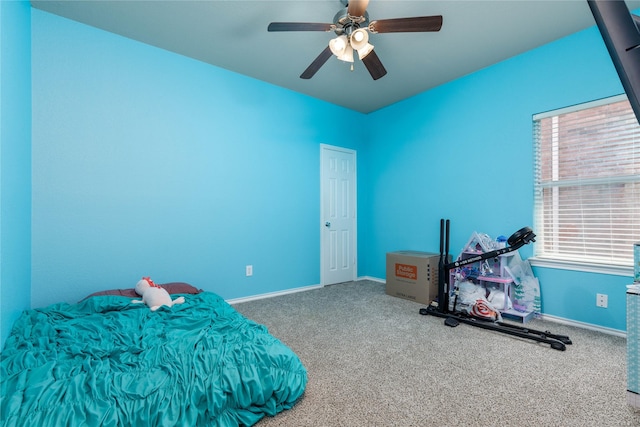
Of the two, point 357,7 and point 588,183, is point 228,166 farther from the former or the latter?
point 588,183

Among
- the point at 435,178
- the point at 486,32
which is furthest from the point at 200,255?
the point at 486,32

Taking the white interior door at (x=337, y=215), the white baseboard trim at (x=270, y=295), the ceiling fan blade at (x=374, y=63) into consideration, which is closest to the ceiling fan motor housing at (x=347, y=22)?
the ceiling fan blade at (x=374, y=63)

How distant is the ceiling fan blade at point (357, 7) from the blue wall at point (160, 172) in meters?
1.95

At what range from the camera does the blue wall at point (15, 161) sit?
154 cm

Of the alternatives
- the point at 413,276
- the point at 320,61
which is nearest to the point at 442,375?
the point at 413,276

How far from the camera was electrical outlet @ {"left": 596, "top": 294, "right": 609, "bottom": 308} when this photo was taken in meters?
2.49

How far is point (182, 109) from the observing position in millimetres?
3086

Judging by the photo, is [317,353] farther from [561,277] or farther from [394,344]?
[561,277]

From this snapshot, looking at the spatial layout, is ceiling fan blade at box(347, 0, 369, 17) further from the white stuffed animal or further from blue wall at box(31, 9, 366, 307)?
the white stuffed animal

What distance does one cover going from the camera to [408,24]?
1983 millimetres

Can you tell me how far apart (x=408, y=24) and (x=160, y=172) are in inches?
103

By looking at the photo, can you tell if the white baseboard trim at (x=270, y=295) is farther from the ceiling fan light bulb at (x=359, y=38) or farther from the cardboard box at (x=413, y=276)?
the ceiling fan light bulb at (x=359, y=38)

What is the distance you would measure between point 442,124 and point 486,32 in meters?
1.20

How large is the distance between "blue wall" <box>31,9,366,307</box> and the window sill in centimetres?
259
